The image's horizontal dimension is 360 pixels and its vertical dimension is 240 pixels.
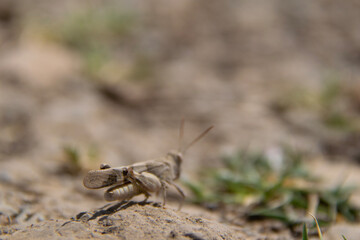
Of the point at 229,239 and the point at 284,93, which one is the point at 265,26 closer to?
the point at 284,93

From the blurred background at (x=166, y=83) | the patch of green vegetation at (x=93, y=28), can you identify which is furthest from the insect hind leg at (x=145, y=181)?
the patch of green vegetation at (x=93, y=28)

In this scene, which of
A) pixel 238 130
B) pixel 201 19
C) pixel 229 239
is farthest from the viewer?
pixel 201 19

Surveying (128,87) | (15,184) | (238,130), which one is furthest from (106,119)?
(15,184)

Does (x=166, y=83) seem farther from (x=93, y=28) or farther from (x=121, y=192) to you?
(x=121, y=192)

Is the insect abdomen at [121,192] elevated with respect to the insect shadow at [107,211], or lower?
elevated

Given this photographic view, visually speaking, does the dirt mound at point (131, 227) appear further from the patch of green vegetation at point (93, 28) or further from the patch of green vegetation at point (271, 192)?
the patch of green vegetation at point (93, 28)

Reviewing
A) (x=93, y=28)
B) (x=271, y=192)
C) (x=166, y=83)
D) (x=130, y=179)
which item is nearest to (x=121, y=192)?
(x=130, y=179)
